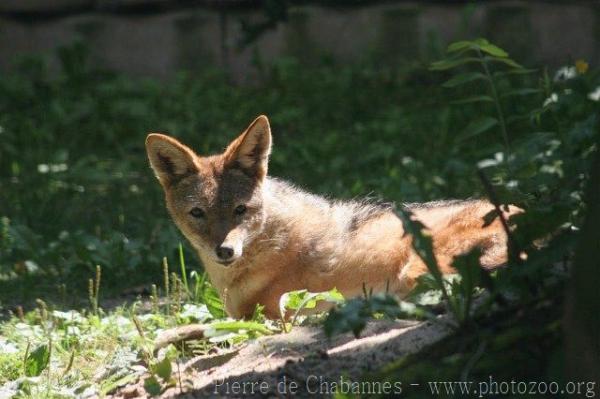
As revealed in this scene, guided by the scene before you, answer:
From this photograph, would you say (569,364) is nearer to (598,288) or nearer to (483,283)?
(598,288)

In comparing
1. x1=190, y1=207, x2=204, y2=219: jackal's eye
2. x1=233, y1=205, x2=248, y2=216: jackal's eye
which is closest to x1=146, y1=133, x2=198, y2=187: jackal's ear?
x1=190, y1=207, x2=204, y2=219: jackal's eye

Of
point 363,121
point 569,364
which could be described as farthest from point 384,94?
point 569,364

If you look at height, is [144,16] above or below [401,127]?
above

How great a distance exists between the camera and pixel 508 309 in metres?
3.71

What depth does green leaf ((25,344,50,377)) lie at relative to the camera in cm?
502

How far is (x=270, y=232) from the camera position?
6.35m

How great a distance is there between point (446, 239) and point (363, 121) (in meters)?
5.42

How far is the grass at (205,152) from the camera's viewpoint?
3.99 meters

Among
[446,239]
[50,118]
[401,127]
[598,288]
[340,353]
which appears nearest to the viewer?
[598,288]

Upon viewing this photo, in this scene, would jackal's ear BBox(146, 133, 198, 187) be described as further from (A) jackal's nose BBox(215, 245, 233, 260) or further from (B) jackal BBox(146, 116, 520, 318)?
(A) jackal's nose BBox(215, 245, 233, 260)

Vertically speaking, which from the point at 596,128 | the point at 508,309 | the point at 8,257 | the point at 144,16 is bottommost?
the point at 8,257

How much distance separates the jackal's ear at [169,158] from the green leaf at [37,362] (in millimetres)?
1749

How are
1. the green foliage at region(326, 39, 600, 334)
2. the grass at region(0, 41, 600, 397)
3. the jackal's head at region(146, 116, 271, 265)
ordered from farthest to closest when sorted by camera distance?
the jackal's head at region(146, 116, 271, 265) → the grass at region(0, 41, 600, 397) → the green foliage at region(326, 39, 600, 334)

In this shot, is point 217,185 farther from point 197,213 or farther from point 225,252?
point 225,252
